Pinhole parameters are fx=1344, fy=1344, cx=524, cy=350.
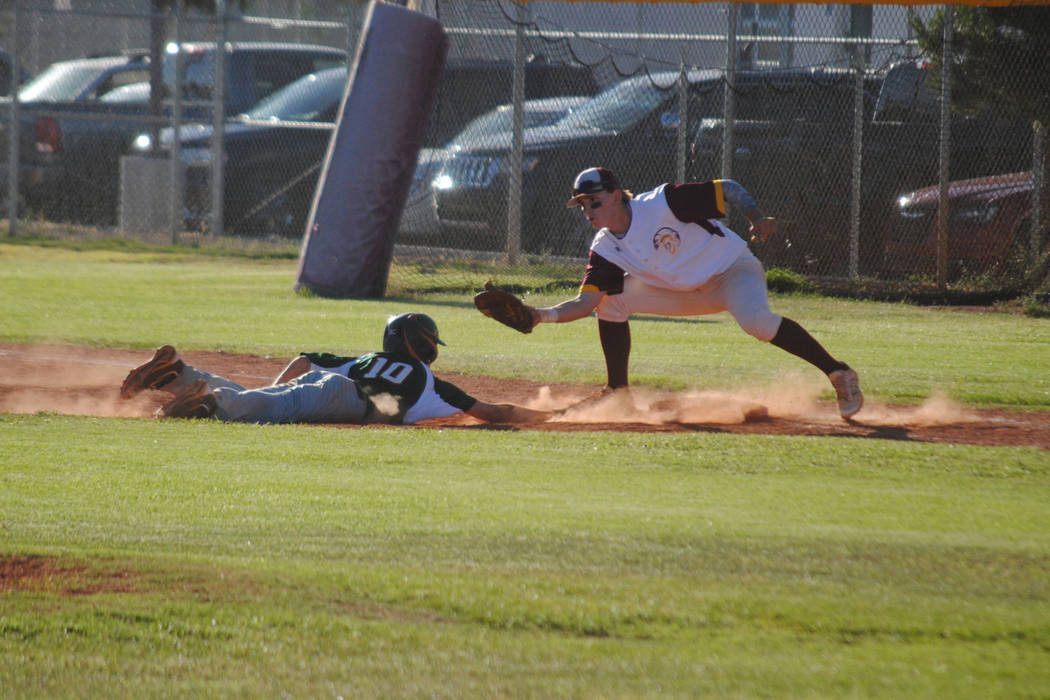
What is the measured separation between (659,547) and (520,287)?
32.3 feet

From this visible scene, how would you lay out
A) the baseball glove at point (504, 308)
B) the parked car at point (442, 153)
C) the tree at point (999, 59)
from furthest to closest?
the parked car at point (442, 153)
the tree at point (999, 59)
the baseball glove at point (504, 308)

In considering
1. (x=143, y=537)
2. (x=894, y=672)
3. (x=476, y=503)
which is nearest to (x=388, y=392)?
(x=476, y=503)

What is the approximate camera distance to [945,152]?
1370 cm

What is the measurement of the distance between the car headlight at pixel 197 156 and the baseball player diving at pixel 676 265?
12.8 m

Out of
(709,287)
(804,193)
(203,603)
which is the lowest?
(203,603)

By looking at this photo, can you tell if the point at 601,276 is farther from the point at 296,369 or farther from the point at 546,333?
the point at 546,333

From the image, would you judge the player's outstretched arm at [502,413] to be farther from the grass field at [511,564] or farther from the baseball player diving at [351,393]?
the grass field at [511,564]

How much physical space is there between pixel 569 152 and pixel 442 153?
1653 mm

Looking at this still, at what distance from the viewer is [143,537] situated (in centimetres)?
416

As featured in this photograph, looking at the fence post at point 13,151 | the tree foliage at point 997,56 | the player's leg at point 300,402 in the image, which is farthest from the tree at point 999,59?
the fence post at point 13,151

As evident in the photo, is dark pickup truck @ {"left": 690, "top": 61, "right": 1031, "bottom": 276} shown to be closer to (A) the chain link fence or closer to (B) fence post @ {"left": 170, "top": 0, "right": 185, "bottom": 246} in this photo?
(A) the chain link fence

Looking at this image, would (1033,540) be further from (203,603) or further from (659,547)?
(203,603)

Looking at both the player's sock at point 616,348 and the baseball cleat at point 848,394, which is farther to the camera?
the player's sock at point 616,348

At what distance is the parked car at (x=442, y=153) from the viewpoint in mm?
15875
